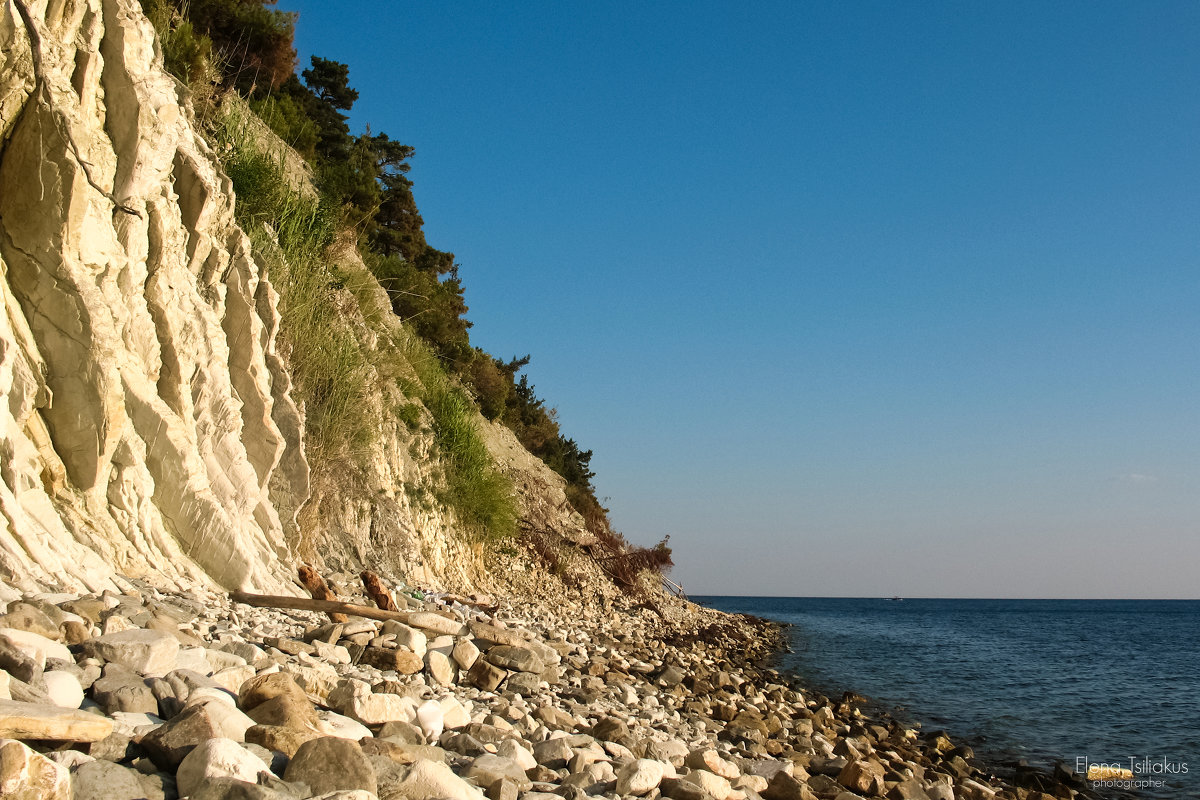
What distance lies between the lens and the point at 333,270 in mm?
15172

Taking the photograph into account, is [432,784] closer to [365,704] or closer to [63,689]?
[365,704]

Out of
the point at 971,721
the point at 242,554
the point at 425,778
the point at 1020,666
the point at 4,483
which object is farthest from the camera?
the point at 1020,666

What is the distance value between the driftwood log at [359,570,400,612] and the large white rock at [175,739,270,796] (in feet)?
23.3

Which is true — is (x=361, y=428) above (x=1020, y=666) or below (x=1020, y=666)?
above

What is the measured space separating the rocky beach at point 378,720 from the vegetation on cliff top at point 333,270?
11.2 ft

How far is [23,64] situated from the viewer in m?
7.97

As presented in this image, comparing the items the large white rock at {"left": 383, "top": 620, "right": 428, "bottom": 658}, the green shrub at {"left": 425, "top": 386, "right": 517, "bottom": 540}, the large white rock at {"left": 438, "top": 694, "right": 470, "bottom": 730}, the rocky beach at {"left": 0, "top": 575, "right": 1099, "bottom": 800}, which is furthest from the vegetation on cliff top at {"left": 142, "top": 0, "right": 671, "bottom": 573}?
the large white rock at {"left": 438, "top": 694, "right": 470, "bottom": 730}

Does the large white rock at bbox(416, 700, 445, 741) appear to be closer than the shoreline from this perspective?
Yes

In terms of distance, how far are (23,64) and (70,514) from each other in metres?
4.21

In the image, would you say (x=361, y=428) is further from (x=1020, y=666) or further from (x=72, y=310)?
(x=1020, y=666)

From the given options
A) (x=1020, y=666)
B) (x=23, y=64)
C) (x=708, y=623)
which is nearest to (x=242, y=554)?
(x=23, y=64)

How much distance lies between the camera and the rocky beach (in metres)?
3.59

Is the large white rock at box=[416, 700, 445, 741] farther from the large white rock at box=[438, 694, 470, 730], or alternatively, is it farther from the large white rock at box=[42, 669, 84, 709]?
the large white rock at box=[42, 669, 84, 709]

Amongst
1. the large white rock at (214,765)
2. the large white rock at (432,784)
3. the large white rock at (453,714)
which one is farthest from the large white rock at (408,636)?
the large white rock at (214,765)
